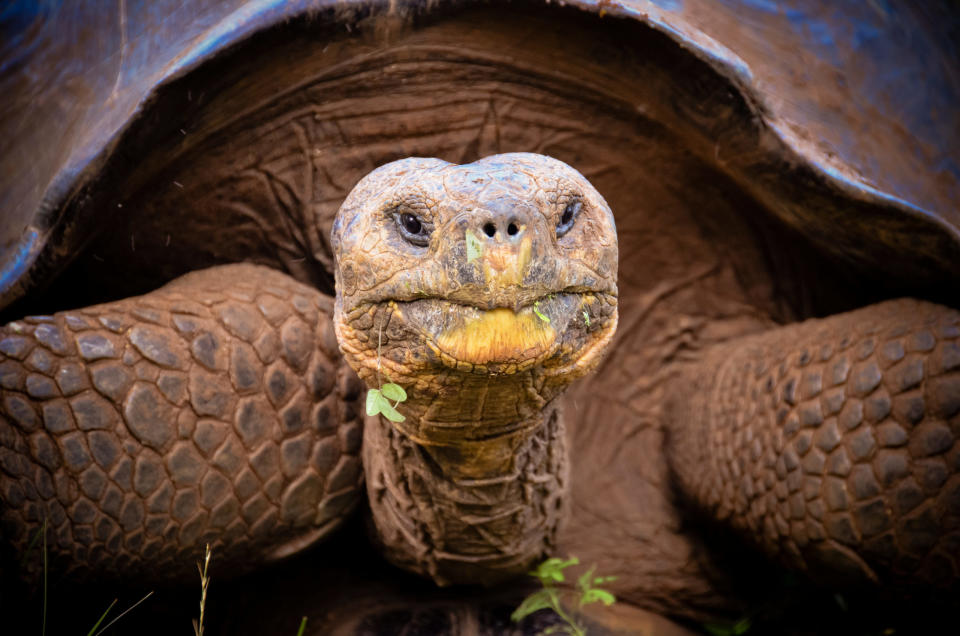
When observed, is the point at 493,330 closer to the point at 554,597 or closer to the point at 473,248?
the point at 473,248

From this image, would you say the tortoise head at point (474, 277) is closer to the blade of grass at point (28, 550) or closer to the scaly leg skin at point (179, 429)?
the scaly leg skin at point (179, 429)

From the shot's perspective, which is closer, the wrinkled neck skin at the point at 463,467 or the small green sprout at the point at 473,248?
the small green sprout at the point at 473,248

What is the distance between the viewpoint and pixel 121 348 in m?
1.74

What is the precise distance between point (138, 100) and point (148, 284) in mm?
692

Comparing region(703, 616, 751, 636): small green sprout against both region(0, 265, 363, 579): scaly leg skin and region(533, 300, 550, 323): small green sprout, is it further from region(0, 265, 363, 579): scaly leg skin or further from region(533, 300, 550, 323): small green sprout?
region(533, 300, 550, 323): small green sprout

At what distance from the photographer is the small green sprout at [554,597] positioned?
190 centimetres

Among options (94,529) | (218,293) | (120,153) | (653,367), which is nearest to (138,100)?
(120,153)

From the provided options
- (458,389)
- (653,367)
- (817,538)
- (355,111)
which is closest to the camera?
(458,389)

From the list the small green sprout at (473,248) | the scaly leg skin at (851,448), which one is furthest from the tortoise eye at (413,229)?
the scaly leg skin at (851,448)

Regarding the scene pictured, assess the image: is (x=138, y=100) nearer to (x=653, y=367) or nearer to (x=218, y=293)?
(x=218, y=293)

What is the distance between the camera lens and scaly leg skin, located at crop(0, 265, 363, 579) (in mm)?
1623

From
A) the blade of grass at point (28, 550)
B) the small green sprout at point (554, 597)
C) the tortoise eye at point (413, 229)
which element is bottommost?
the small green sprout at point (554, 597)

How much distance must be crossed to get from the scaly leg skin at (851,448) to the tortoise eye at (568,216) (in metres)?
0.95

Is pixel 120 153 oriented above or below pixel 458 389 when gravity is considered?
above
